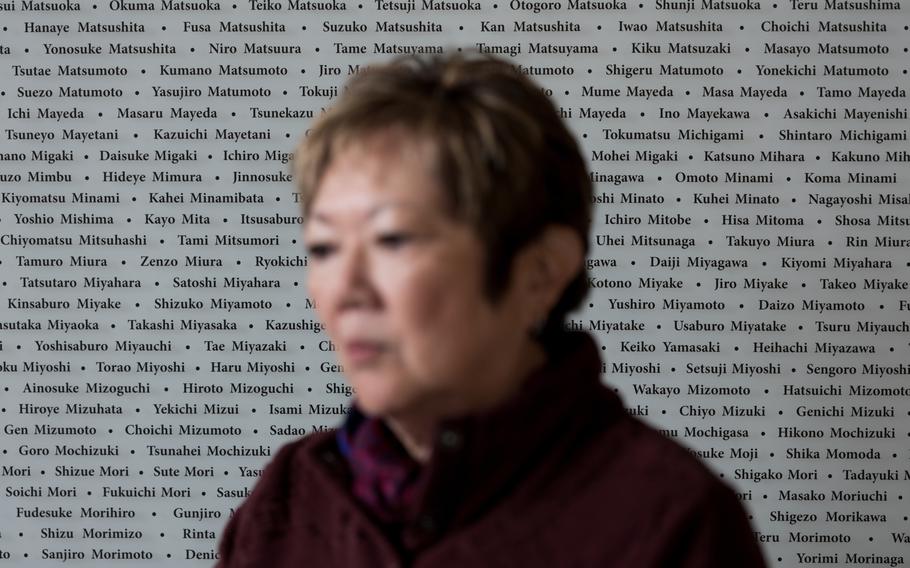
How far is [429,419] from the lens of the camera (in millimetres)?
887

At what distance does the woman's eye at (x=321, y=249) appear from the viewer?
2.79 ft

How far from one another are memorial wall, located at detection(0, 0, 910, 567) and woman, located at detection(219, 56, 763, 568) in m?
0.77

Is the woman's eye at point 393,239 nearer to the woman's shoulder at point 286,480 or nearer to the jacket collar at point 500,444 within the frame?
the jacket collar at point 500,444

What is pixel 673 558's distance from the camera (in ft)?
2.83

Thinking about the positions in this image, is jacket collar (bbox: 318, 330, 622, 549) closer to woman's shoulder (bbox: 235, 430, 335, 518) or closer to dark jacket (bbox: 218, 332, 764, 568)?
dark jacket (bbox: 218, 332, 764, 568)

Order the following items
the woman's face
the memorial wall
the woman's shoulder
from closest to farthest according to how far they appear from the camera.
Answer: the woman's face → the woman's shoulder → the memorial wall

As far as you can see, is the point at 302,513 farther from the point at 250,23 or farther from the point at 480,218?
the point at 250,23

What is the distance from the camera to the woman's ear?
887 mm

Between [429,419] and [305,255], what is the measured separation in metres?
0.87

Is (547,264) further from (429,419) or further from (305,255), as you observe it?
(305,255)

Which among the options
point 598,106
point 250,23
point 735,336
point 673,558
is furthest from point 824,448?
point 250,23

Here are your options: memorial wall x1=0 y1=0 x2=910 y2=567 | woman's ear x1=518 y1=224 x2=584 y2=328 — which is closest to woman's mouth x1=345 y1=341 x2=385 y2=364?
woman's ear x1=518 y1=224 x2=584 y2=328

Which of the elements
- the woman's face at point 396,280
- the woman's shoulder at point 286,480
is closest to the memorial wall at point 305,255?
the woman's shoulder at point 286,480

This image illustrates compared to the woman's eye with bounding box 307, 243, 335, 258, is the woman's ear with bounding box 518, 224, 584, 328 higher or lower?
lower
